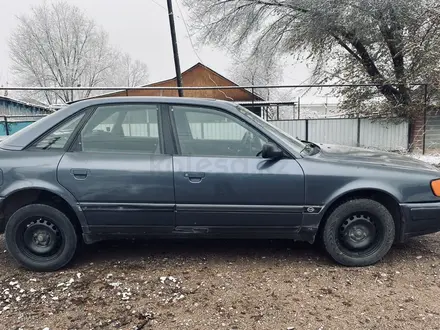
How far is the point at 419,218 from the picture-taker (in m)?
2.97

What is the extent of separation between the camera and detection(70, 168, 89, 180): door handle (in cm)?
292

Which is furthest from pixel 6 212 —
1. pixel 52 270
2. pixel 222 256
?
pixel 222 256

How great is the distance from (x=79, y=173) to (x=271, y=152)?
1.74m

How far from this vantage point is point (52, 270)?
304cm

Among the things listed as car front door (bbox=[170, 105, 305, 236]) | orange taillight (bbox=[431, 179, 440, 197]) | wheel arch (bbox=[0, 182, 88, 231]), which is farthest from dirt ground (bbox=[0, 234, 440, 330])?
orange taillight (bbox=[431, 179, 440, 197])

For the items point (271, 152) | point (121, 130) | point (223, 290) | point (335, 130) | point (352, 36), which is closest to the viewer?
point (223, 290)

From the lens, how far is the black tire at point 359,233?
2.98m

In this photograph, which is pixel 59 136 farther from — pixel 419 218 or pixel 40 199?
pixel 419 218

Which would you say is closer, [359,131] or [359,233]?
[359,233]

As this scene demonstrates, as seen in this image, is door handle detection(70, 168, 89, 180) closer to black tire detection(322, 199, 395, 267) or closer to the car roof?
the car roof

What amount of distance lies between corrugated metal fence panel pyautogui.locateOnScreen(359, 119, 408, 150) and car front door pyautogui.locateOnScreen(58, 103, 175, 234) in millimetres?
8880

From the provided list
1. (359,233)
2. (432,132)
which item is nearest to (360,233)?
(359,233)

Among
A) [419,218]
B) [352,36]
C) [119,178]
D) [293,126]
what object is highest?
[352,36]

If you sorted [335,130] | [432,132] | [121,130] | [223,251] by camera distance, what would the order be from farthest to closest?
[335,130] < [432,132] < [223,251] < [121,130]
